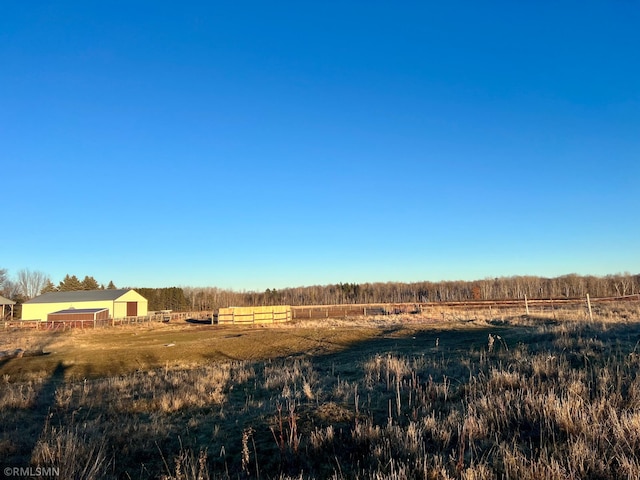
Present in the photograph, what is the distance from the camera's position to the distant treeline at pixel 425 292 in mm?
104375

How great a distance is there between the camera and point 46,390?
571 inches

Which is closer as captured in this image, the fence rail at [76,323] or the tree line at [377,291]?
the fence rail at [76,323]

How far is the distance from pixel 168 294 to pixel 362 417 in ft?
367

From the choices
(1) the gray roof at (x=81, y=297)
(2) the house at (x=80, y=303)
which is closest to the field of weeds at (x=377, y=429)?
(2) the house at (x=80, y=303)

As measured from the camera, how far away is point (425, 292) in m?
122

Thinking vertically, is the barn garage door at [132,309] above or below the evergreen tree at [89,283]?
below

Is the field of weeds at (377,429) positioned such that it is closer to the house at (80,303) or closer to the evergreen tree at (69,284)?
the house at (80,303)

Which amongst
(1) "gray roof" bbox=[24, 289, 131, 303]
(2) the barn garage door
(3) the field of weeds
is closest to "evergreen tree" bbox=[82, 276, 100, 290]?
(1) "gray roof" bbox=[24, 289, 131, 303]

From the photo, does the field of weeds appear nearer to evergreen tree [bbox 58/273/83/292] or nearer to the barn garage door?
the barn garage door

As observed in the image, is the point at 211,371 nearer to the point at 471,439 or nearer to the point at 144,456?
the point at 144,456

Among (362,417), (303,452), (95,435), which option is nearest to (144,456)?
(95,435)

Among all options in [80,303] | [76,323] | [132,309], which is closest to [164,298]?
[132,309]

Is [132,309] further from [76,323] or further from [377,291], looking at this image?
[377,291]

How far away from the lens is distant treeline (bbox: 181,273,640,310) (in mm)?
104375
